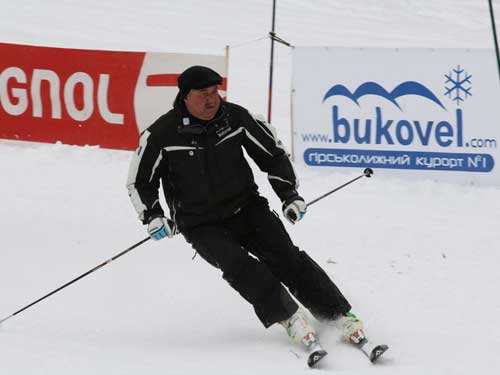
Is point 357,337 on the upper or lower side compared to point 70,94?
lower

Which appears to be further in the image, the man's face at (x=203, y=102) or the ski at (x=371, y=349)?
the man's face at (x=203, y=102)

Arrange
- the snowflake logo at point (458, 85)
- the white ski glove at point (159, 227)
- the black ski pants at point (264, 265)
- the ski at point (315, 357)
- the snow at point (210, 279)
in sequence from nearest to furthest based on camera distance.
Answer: the ski at point (315, 357) → the snow at point (210, 279) → the black ski pants at point (264, 265) → the white ski glove at point (159, 227) → the snowflake logo at point (458, 85)

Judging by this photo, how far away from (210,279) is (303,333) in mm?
1730

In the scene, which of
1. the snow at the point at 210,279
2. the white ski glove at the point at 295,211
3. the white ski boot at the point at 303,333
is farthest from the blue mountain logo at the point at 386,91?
the white ski boot at the point at 303,333

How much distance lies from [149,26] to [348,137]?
9638 millimetres

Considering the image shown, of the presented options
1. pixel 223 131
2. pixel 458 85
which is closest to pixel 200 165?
pixel 223 131

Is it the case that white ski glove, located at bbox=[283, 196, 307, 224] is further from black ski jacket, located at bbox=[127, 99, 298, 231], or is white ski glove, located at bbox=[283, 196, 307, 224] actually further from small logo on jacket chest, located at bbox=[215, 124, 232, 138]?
small logo on jacket chest, located at bbox=[215, 124, 232, 138]

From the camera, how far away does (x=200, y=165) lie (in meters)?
5.04

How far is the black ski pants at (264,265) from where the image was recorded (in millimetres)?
4977

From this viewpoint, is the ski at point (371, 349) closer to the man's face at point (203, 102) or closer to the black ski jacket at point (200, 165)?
the black ski jacket at point (200, 165)

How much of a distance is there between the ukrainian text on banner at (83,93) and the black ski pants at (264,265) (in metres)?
4.19

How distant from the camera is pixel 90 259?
7098mm

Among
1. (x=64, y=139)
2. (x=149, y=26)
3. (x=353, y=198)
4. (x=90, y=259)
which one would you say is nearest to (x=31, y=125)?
(x=64, y=139)

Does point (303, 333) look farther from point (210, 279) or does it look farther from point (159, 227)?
point (210, 279)
